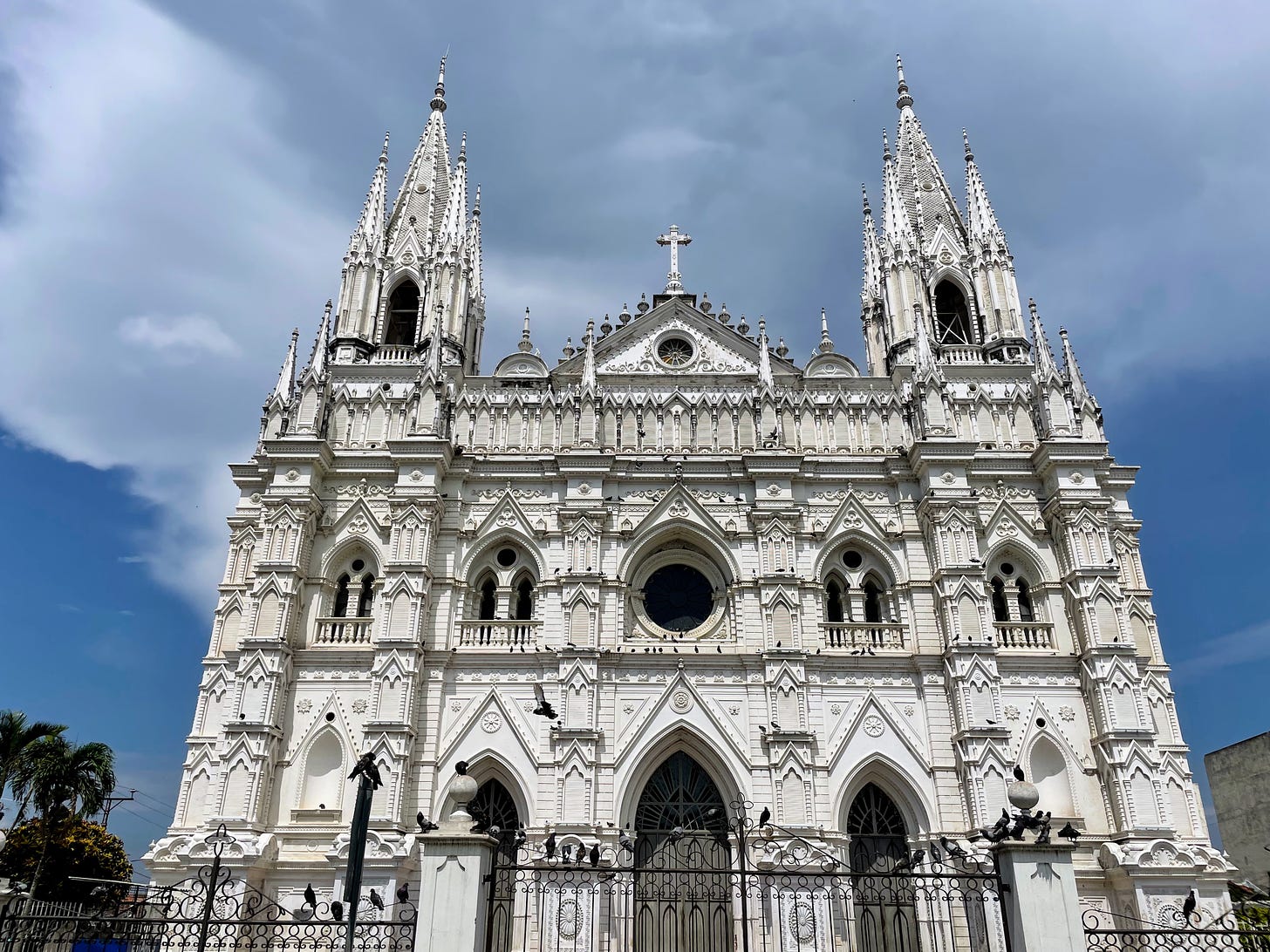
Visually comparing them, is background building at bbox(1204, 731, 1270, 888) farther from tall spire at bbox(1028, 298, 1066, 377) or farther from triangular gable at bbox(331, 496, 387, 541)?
triangular gable at bbox(331, 496, 387, 541)

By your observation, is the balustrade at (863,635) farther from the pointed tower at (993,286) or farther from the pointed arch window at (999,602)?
the pointed tower at (993,286)

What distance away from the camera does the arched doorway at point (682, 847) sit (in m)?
18.8

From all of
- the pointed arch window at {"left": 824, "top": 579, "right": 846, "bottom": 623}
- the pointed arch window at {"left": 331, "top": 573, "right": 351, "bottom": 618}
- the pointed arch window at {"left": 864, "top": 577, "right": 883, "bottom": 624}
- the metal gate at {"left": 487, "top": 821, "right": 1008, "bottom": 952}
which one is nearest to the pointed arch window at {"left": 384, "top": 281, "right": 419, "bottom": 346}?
the pointed arch window at {"left": 331, "top": 573, "right": 351, "bottom": 618}

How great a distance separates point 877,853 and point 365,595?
44.1 feet

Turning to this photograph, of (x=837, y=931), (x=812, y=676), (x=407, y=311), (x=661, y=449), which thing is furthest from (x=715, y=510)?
(x=407, y=311)

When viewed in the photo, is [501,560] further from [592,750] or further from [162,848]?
[162,848]

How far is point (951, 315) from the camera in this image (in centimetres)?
2750

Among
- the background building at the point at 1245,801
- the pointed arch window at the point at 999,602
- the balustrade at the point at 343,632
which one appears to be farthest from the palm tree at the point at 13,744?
the background building at the point at 1245,801

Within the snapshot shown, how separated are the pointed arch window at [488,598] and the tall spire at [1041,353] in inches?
611

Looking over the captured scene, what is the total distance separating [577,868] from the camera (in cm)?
1041

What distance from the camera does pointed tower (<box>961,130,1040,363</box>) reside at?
83.9 ft

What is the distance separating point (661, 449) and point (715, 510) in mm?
2184

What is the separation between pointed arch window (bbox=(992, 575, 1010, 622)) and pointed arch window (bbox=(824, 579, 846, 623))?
12.0 feet

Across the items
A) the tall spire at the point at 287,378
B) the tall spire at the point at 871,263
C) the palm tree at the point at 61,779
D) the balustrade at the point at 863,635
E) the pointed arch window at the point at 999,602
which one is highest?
the tall spire at the point at 871,263
